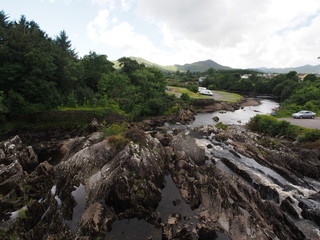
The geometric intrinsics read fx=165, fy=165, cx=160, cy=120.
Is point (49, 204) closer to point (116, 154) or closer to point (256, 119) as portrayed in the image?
point (116, 154)

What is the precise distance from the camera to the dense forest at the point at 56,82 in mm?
29891

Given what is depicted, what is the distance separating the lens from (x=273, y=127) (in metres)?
34.6

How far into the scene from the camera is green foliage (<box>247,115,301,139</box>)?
31.9 m

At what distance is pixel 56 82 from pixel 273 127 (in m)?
48.7

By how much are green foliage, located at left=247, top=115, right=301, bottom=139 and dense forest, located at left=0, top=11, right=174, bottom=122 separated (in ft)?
78.3

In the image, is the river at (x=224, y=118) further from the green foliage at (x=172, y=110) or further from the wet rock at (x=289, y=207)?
the wet rock at (x=289, y=207)

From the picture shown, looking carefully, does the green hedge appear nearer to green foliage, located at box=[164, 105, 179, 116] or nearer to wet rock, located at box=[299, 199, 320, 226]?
wet rock, located at box=[299, 199, 320, 226]

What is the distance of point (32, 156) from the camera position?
21.1 m

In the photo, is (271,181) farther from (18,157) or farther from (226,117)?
(226,117)

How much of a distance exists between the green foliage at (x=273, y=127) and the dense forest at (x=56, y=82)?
23.9 metres

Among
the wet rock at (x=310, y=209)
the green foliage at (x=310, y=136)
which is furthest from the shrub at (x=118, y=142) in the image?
the green foliage at (x=310, y=136)

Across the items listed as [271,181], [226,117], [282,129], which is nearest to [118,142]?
[271,181]

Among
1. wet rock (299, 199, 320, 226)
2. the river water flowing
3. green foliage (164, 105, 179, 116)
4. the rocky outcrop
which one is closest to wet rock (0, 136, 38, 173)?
the rocky outcrop

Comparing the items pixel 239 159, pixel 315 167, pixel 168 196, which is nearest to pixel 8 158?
pixel 168 196
